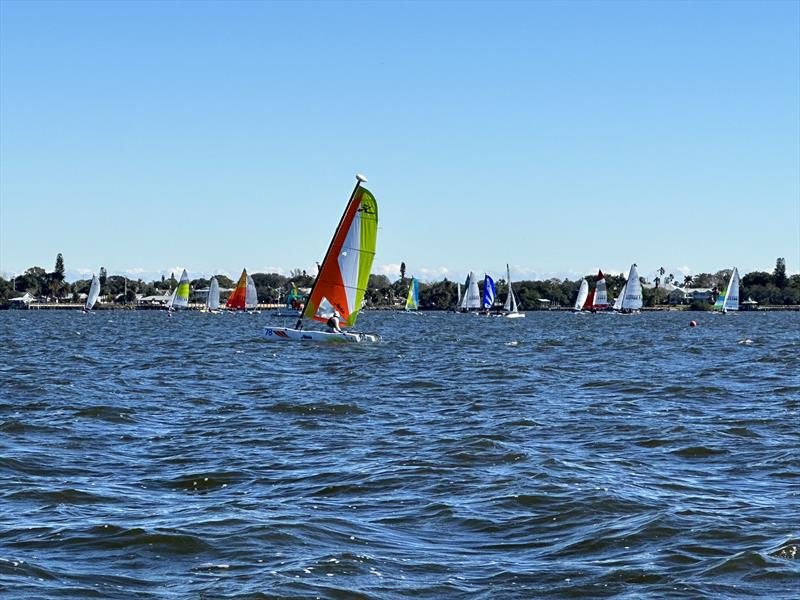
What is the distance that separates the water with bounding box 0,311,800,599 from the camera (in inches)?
413

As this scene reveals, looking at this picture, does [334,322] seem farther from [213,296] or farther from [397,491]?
[213,296]

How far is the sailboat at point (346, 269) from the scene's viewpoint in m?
50.3

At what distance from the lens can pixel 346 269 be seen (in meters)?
51.3

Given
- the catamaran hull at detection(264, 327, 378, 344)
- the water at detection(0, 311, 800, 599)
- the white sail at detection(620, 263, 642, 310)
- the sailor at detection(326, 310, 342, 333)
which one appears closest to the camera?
the water at detection(0, 311, 800, 599)

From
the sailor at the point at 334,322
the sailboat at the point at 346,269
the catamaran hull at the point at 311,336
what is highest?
the sailboat at the point at 346,269

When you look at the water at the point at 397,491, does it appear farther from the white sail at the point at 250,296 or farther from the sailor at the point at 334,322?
→ the white sail at the point at 250,296

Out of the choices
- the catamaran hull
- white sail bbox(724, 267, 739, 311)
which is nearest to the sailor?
the catamaran hull

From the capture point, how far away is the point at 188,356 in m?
46.7

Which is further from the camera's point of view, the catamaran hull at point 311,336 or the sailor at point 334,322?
the sailor at point 334,322

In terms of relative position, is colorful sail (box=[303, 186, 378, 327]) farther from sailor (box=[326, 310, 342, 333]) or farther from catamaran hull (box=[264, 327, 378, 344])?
catamaran hull (box=[264, 327, 378, 344])

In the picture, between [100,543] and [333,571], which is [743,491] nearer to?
[333,571]

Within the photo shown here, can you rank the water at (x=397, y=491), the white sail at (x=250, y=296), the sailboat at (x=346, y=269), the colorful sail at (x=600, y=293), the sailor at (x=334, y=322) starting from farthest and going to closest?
the white sail at (x=250, y=296) < the colorful sail at (x=600, y=293) < the sailor at (x=334, y=322) < the sailboat at (x=346, y=269) < the water at (x=397, y=491)

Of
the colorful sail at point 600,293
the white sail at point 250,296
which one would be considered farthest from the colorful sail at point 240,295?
the colorful sail at point 600,293

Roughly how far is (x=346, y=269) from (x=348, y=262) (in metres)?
0.35
